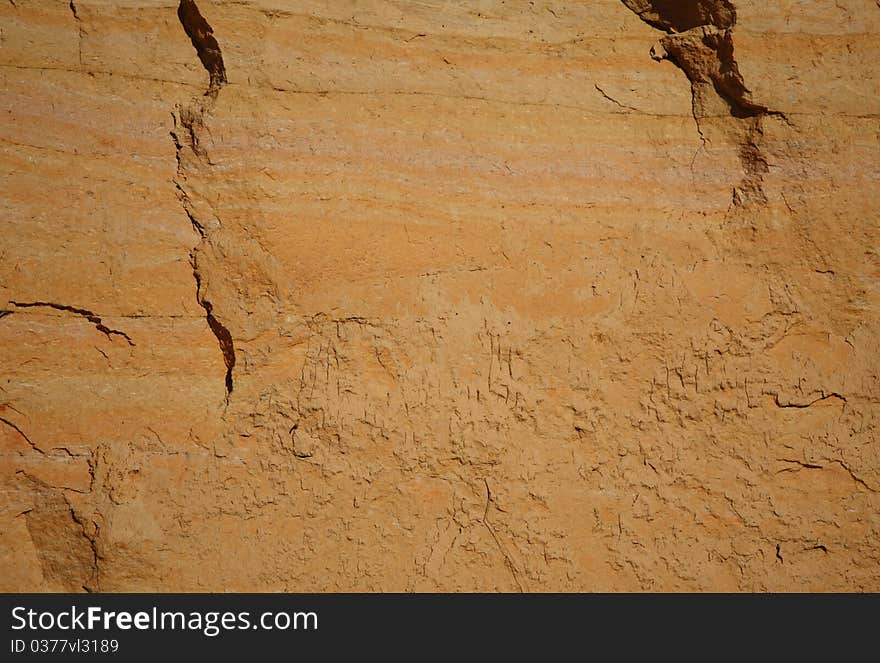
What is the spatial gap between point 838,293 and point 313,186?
1.22 metres

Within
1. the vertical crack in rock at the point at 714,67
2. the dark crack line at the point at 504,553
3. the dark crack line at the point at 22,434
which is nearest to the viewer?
the dark crack line at the point at 22,434

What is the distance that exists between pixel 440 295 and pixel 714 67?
83cm

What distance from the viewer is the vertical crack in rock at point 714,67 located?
2.15 meters

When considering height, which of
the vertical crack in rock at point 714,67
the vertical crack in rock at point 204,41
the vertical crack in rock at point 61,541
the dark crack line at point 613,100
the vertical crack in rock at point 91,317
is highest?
the vertical crack in rock at point 714,67

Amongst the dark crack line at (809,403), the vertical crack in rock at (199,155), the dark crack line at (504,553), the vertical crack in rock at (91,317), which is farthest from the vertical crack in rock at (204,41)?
the dark crack line at (809,403)

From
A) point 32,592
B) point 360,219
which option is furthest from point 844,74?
point 32,592

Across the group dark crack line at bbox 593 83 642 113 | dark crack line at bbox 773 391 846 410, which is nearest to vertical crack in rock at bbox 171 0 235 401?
dark crack line at bbox 593 83 642 113

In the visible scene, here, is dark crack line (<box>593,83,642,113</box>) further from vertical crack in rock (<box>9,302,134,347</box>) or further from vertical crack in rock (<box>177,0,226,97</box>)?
vertical crack in rock (<box>9,302,134,347</box>)

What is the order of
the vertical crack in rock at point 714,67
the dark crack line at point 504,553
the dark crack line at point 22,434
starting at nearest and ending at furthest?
the dark crack line at point 22,434 → the dark crack line at point 504,553 → the vertical crack in rock at point 714,67

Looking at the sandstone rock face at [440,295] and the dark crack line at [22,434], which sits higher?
the sandstone rock face at [440,295]

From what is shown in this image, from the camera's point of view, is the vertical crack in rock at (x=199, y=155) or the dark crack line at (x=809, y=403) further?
the dark crack line at (x=809, y=403)

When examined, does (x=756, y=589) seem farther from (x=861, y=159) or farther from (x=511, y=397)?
(x=861, y=159)

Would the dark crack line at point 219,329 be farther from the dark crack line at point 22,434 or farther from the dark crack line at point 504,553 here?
the dark crack line at point 504,553

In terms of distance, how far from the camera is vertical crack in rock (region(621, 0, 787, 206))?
→ 2.15 metres
